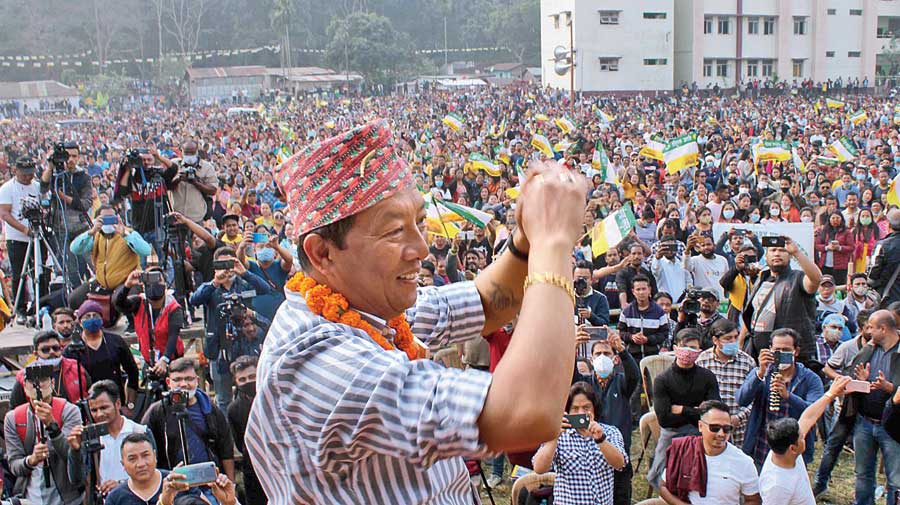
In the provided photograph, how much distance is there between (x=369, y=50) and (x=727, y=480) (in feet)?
189

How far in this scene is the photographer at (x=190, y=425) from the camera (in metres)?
5.86

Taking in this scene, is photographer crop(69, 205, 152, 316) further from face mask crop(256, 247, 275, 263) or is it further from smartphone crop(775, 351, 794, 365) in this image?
smartphone crop(775, 351, 794, 365)

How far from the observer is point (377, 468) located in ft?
4.73

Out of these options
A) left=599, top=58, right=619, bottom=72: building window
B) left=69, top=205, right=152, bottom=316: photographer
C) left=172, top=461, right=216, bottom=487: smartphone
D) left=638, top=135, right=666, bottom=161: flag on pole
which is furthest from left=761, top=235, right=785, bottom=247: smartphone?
left=599, top=58, right=619, bottom=72: building window

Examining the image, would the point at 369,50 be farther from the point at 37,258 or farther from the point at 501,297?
the point at 501,297

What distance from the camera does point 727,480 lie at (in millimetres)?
5543

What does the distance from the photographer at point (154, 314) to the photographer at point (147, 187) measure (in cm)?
143

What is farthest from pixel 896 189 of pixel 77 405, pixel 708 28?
pixel 708 28

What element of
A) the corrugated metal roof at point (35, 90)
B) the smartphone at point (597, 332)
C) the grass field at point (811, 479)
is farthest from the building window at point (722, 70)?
the smartphone at point (597, 332)

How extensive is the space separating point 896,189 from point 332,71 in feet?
186

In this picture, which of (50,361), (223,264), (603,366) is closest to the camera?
(50,361)

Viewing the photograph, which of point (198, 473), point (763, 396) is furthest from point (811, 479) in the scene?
point (198, 473)

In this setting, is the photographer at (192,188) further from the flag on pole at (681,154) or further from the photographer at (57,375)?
the flag on pole at (681,154)

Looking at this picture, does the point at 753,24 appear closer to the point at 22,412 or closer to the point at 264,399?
the point at 22,412
